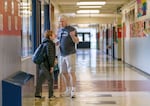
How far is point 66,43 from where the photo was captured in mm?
8109

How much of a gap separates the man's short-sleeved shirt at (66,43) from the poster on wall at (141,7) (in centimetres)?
566

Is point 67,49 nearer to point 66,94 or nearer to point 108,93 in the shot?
point 66,94

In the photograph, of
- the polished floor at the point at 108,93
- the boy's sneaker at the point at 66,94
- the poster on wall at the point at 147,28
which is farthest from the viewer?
the poster on wall at the point at 147,28

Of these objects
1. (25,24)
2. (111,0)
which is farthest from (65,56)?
(111,0)

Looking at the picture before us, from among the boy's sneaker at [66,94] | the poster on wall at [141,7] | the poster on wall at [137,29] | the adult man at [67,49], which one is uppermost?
the poster on wall at [141,7]

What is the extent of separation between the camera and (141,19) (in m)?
14.0

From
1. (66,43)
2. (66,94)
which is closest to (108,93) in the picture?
(66,94)

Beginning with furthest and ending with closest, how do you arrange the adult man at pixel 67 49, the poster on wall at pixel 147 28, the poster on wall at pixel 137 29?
the poster on wall at pixel 137 29, the poster on wall at pixel 147 28, the adult man at pixel 67 49

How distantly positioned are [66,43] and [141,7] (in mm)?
6602

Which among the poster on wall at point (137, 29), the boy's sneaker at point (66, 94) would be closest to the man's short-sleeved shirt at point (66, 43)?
the boy's sneaker at point (66, 94)

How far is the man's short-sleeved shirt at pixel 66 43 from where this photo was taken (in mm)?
8109

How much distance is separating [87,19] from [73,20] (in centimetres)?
105

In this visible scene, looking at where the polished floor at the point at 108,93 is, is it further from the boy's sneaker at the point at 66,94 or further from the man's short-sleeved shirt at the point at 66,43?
the man's short-sleeved shirt at the point at 66,43

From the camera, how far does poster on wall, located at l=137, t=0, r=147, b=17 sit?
13209 mm
